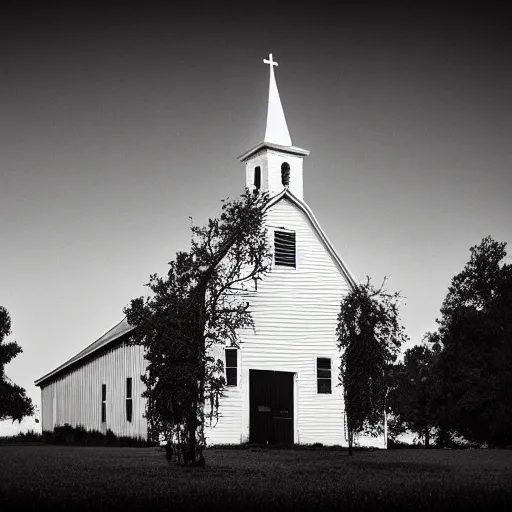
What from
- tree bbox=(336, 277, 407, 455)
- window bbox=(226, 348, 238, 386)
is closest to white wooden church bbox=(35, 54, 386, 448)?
window bbox=(226, 348, 238, 386)

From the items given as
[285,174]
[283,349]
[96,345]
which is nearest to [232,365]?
[283,349]

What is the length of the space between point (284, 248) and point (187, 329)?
44.3 feet

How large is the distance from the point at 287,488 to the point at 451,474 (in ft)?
16.7

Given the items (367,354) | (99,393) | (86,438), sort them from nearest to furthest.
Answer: (367,354), (86,438), (99,393)

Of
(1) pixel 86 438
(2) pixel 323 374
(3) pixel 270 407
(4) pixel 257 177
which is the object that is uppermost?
(4) pixel 257 177

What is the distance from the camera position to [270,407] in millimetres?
29547

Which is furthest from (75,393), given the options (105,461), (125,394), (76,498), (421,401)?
(76,498)

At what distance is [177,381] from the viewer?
1752 centimetres

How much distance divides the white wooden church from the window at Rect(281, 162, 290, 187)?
0.04 meters

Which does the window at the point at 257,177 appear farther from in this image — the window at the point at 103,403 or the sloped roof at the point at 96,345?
the window at the point at 103,403

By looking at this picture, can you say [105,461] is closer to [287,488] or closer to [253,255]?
[253,255]

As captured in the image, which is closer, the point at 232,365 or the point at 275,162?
the point at 232,365

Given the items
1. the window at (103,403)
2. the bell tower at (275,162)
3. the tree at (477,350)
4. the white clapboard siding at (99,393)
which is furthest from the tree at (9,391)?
the tree at (477,350)

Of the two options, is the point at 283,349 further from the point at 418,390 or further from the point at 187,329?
the point at 418,390
